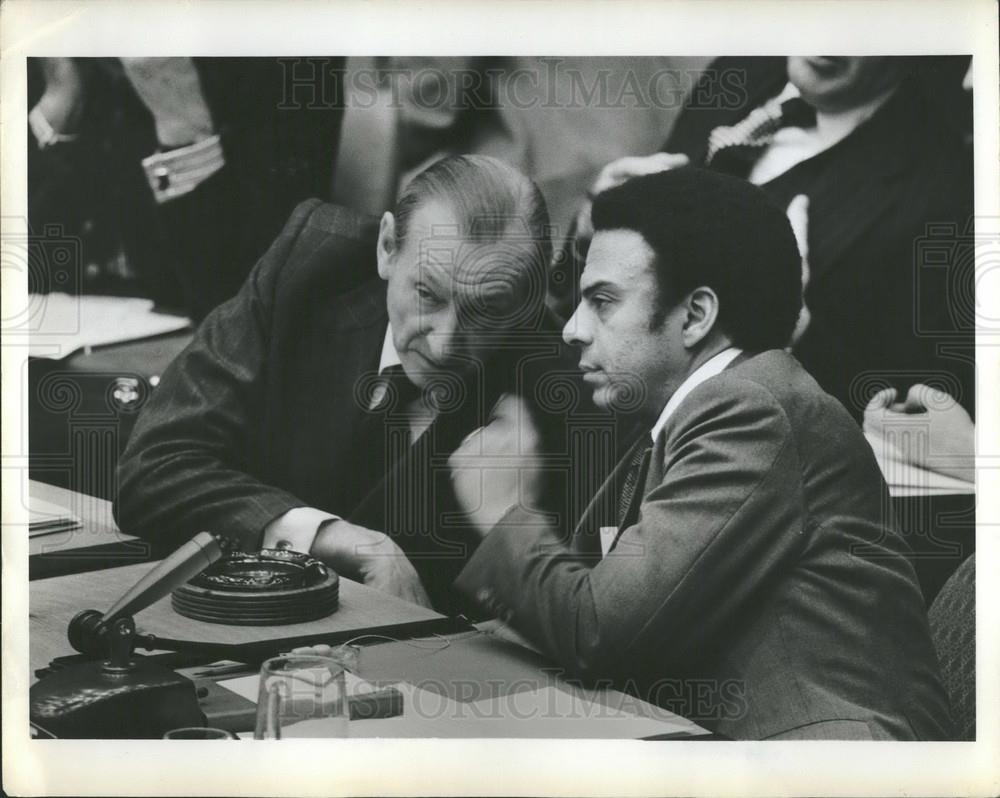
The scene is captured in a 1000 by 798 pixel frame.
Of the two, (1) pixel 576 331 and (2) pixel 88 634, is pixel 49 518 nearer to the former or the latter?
(2) pixel 88 634

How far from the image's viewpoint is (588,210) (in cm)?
268

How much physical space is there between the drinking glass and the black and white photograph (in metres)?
→ 0.14

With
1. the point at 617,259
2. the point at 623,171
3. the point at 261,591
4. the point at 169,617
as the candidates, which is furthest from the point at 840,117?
the point at 169,617

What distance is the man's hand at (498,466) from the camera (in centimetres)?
268

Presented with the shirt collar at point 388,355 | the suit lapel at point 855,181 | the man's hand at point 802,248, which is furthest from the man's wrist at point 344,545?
the suit lapel at point 855,181

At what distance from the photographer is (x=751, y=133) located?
267cm

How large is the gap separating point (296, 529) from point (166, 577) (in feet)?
1.11

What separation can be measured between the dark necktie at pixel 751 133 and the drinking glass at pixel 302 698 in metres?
1.52

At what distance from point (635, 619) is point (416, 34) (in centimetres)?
155

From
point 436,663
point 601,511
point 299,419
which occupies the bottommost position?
point 436,663

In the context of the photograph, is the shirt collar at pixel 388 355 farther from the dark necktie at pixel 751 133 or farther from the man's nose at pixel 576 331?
the dark necktie at pixel 751 133

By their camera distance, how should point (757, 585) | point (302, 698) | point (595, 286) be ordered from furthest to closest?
point (595, 286)
point (757, 585)
point (302, 698)

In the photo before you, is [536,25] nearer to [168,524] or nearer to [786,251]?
[786,251]

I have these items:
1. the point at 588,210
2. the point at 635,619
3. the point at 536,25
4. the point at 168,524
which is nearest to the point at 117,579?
the point at 168,524
